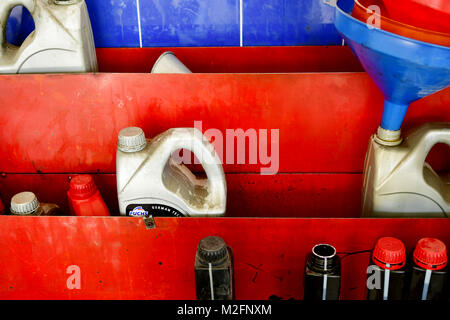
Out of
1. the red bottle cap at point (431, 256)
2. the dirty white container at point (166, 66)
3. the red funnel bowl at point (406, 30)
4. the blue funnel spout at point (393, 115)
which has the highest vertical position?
the red funnel bowl at point (406, 30)

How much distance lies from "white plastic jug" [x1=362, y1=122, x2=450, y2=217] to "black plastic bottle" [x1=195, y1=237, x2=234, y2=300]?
0.37 metres

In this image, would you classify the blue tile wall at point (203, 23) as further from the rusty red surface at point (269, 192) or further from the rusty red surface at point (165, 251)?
the rusty red surface at point (165, 251)

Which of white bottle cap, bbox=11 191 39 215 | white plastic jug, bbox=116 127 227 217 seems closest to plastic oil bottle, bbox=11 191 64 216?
white bottle cap, bbox=11 191 39 215

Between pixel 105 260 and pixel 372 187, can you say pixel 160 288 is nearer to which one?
pixel 105 260

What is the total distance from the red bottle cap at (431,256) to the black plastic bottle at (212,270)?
0.29 m

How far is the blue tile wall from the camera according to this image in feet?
3.59

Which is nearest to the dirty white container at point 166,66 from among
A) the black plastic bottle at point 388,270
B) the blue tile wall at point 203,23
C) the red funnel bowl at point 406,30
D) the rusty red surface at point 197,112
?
the rusty red surface at point 197,112

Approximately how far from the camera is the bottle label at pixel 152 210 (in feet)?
2.88

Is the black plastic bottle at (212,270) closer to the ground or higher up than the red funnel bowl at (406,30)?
closer to the ground

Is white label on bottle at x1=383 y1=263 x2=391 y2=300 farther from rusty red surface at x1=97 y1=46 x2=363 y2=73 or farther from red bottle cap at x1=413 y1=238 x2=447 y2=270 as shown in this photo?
rusty red surface at x1=97 y1=46 x2=363 y2=73

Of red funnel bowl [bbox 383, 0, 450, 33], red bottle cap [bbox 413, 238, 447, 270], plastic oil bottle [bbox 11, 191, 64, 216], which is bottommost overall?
plastic oil bottle [bbox 11, 191, 64, 216]

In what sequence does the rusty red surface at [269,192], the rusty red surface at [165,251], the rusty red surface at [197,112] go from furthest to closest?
the rusty red surface at [269,192]
the rusty red surface at [197,112]
the rusty red surface at [165,251]

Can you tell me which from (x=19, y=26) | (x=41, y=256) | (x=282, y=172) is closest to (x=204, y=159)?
(x=282, y=172)
